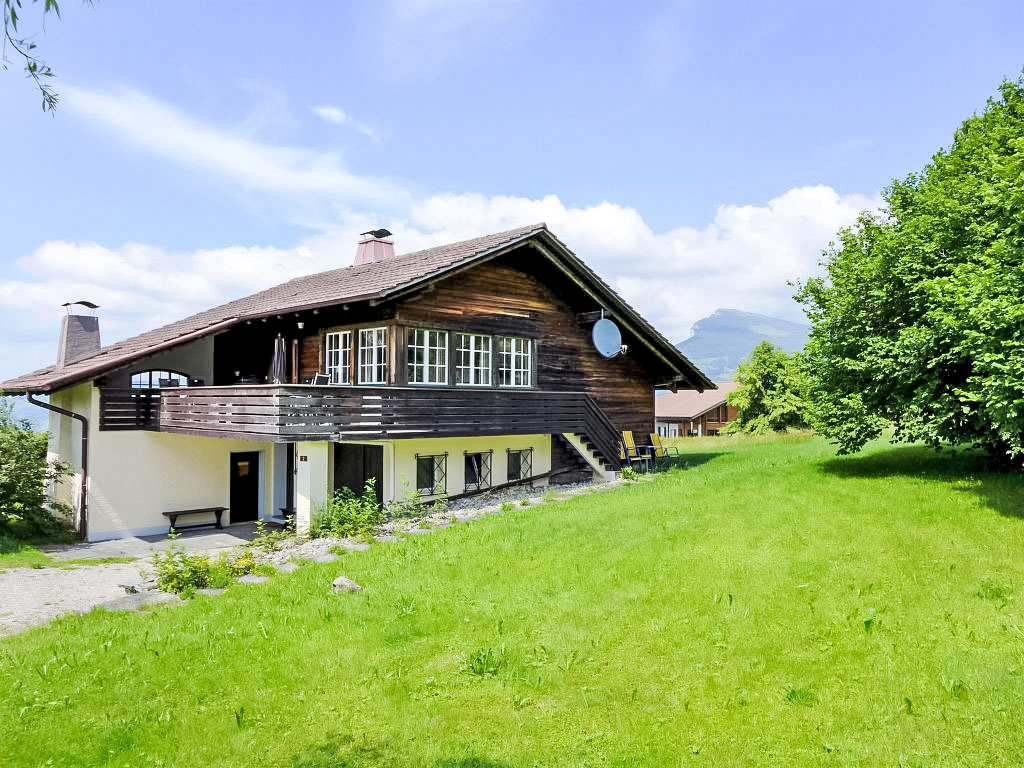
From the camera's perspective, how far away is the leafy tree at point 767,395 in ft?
149

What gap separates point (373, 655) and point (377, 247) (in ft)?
68.4

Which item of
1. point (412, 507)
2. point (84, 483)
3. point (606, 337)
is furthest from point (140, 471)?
point (606, 337)

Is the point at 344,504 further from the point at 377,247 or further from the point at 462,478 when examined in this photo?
the point at 377,247

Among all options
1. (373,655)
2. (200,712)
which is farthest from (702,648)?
(200,712)

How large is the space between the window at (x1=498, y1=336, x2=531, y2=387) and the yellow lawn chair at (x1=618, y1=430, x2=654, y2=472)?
438 centimetres

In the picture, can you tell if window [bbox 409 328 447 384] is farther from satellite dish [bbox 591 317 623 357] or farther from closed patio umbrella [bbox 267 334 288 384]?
satellite dish [bbox 591 317 623 357]

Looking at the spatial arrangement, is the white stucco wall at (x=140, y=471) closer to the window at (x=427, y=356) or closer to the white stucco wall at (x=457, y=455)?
the white stucco wall at (x=457, y=455)

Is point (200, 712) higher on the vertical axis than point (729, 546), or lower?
lower

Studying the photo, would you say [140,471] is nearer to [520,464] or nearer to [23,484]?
[23,484]

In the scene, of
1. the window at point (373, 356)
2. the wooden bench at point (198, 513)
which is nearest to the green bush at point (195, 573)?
the window at point (373, 356)

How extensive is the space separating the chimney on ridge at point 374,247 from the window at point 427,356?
398 inches

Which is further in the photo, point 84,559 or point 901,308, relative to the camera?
point 901,308

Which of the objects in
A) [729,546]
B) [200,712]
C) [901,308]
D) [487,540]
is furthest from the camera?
[901,308]

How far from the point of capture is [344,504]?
48.9 feet
